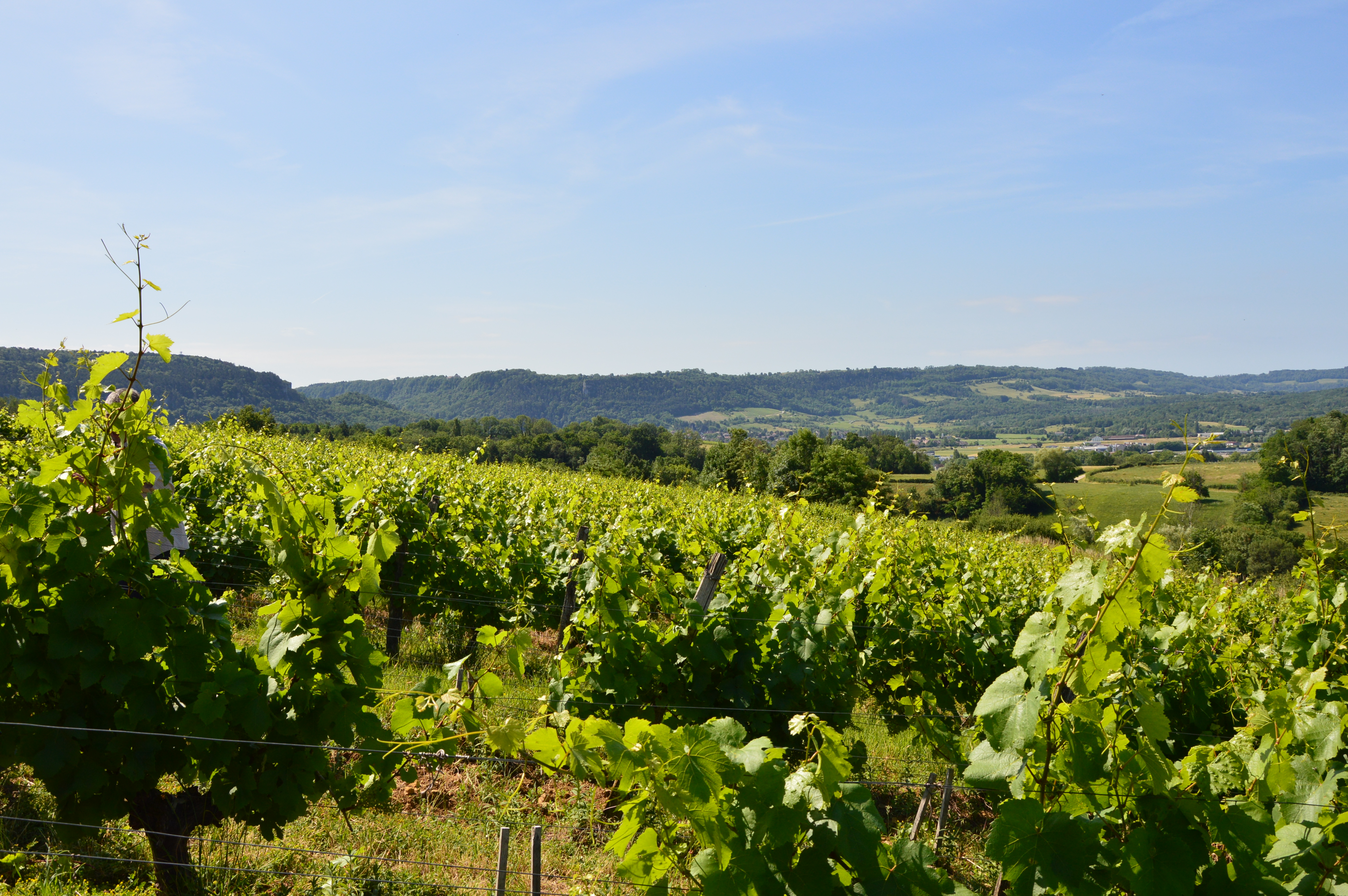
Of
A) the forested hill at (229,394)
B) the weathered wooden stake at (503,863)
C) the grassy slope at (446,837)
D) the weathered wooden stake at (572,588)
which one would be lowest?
the grassy slope at (446,837)

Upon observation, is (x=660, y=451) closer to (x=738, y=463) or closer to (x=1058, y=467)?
(x=738, y=463)

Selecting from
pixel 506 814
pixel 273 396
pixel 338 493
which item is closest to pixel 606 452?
pixel 338 493

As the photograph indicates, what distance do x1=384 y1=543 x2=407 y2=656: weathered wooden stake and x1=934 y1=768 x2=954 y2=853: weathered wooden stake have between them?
4.46 meters

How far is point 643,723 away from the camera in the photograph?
149cm

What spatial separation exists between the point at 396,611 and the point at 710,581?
13.3 ft

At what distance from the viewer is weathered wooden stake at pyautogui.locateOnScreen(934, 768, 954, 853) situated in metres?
3.54

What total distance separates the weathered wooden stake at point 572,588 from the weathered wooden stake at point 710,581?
2.29ft

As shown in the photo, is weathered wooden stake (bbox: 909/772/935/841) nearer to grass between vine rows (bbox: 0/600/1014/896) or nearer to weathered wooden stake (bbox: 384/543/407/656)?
grass between vine rows (bbox: 0/600/1014/896)

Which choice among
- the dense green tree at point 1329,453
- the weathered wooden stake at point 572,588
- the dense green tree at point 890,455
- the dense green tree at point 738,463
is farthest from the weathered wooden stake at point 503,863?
the dense green tree at point 890,455

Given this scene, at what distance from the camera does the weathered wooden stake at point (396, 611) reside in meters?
6.51

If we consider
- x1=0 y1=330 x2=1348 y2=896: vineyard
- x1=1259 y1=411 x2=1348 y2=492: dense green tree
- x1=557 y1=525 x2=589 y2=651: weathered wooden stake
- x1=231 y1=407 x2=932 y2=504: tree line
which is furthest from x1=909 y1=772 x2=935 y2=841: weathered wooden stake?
x1=1259 y1=411 x2=1348 y2=492: dense green tree

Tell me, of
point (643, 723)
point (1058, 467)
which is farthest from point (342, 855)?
point (1058, 467)

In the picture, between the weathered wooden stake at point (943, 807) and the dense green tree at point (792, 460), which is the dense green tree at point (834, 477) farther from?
the weathered wooden stake at point (943, 807)

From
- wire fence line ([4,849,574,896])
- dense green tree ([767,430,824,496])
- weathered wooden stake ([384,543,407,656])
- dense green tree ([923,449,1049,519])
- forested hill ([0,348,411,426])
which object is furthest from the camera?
forested hill ([0,348,411,426])
